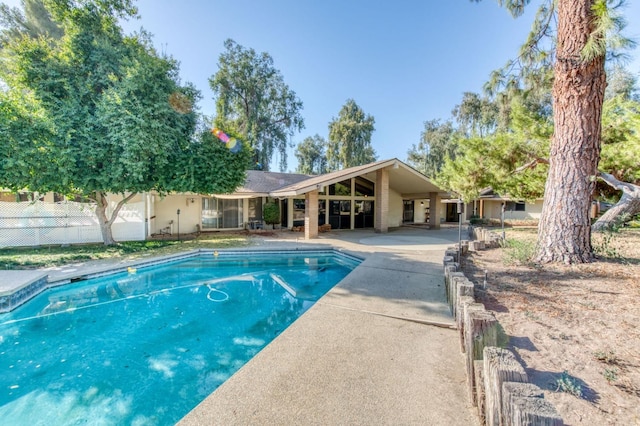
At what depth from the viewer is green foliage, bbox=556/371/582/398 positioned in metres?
2.58

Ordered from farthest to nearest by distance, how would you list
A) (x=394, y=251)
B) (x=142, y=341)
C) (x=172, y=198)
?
(x=172, y=198) → (x=394, y=251) → (x=142, y=341)

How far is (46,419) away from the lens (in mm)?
3334

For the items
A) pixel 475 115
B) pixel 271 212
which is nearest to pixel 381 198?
pixel 271 212

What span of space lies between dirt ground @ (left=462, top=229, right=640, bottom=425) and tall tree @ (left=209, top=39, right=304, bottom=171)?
72.6ft

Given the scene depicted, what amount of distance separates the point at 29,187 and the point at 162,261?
4.90 meters

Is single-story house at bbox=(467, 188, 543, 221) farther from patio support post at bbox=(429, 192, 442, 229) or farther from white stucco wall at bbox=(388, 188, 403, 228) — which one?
white stucco wall at bbox=(388, 188, 403, 228)

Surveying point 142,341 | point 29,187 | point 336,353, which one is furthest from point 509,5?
point 29,187

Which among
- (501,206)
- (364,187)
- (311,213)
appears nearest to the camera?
(311,213)

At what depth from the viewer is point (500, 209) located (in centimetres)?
2517

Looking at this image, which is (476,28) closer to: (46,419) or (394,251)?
(394,251)

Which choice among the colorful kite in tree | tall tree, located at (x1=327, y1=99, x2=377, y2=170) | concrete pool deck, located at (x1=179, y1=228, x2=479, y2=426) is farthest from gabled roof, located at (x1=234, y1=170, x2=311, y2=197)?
concrete pool deck, located at (x1=179, y1=228, x2=479, y2=426)

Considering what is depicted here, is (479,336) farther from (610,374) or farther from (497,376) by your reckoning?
(610,374)

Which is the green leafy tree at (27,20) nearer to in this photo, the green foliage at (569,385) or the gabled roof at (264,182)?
the gabled roof at (264,182)

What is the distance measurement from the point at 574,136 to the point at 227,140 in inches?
456
